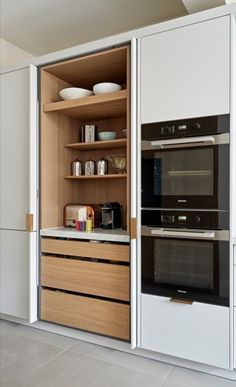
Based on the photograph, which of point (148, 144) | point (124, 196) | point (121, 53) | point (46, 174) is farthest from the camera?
point (124, 196)

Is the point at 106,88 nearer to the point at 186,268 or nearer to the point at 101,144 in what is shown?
the point at 101,144

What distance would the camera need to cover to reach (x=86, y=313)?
2.33 m

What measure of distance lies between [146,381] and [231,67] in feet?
6.51

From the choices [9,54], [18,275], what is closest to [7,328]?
[18,275]

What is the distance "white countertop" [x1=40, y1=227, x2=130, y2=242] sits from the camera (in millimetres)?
2195

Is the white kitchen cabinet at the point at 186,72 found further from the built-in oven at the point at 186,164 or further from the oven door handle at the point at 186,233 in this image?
the oven door handle at the point at 186,233

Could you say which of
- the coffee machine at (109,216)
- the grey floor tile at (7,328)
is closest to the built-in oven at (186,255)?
the coffee machine at (109,216)

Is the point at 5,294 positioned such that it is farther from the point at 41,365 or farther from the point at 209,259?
the point at 209,259

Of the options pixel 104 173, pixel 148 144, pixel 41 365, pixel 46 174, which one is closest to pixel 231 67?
pixel 148 144

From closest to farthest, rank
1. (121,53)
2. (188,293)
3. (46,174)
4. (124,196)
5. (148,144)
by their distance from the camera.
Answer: (188,293) < (148,144) < (121,53) < (46,174) < (124,196)

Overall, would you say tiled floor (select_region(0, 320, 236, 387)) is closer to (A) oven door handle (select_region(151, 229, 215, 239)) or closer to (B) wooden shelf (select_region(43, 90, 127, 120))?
(A) oven door handle (select_region(151, 229, 215, 239))

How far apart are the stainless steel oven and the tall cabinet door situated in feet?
3.31

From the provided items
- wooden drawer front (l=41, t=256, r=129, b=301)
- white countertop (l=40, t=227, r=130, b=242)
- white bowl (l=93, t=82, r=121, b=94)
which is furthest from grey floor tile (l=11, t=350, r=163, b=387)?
white bowl (l=93, t=82, r=121, b=94)

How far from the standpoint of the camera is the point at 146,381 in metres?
1.88
